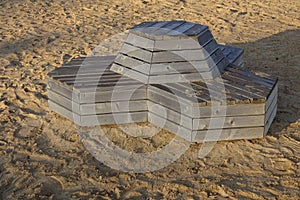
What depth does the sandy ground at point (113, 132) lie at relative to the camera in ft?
12.6

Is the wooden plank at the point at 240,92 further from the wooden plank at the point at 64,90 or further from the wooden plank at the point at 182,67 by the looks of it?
the wooden plank at the point at 64,90

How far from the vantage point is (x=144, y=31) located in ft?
15.6

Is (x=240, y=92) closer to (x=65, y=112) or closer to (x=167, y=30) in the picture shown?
(x=167, y=30)

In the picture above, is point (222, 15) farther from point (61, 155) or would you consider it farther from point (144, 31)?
point (61, 155)

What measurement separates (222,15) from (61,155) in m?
5.59

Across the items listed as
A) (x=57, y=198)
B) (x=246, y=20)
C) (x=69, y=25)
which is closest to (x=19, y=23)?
(x=69, y=25)

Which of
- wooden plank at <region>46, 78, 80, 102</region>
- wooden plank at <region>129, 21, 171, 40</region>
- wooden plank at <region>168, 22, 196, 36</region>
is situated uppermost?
wooden plank at <region>168, 22, 196, 36</region>

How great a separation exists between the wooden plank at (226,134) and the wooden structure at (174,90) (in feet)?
0.04

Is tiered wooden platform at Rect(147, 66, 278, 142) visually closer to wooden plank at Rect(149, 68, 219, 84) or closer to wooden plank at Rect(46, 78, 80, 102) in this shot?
wooden plank at Rect(149, 68, 219, 84)

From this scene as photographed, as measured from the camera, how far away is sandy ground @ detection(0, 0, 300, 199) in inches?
151

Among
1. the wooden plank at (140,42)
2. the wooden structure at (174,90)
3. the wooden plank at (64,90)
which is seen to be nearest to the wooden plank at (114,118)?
the wooden structure at (174,90)

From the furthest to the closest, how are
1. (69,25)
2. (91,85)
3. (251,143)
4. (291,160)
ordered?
(69,25) < (91,85) < (251,143) < (291,160)

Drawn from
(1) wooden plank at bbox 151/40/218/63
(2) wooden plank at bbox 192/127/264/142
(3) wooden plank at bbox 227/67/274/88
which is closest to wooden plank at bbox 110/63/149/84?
(1) wooden plank at bbox 151/40/218/63

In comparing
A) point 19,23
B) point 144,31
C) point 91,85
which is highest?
point 144,31
